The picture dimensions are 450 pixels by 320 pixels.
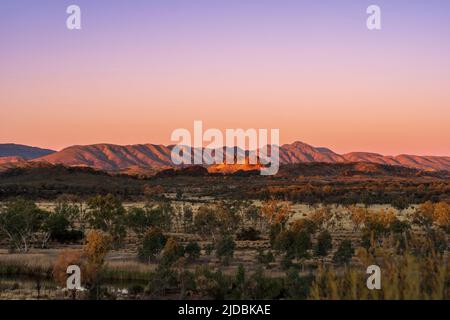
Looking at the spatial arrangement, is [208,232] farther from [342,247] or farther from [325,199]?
[325,199]

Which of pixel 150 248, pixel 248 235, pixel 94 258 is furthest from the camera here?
pixel 248 235

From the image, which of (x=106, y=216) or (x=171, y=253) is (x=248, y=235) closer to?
(x=106, y=216)

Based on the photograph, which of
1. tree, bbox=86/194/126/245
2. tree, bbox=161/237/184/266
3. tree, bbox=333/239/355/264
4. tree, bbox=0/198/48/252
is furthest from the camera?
tree, bbox=86/194/126/245

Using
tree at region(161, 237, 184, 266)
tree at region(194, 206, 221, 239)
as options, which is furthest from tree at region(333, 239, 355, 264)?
tree at region(194, 206, 221, 239)

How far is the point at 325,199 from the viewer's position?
105 meters

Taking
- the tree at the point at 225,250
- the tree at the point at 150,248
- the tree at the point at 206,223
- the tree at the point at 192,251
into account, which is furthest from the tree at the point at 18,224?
the tree at the point at 225,250

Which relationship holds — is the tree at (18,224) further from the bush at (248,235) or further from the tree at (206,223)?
the bush at (248,235)

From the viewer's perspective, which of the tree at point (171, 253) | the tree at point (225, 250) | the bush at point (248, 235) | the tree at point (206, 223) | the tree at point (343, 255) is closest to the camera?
the tree at point (171, 253)

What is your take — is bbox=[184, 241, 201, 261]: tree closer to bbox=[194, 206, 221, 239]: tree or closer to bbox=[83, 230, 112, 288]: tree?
bbox=[83, 230, 112, 288]: tree

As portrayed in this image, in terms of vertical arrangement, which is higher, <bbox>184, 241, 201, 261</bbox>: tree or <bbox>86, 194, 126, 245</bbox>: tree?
<bbox>86, 194, 126, 245</bbox>: tree

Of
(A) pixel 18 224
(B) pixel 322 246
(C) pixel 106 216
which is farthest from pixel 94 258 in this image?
(C) pixel 106 216

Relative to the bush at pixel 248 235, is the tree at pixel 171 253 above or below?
above

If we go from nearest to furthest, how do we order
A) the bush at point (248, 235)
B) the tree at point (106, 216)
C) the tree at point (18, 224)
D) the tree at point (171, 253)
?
the tree at point (171, 253), the tree at point (18, 224), the tree at point (106, 216), the bush at point (248, 235)
